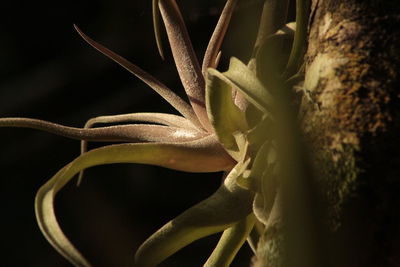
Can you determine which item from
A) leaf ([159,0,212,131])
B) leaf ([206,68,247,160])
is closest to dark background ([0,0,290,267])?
leaf ([159,0,212,131])

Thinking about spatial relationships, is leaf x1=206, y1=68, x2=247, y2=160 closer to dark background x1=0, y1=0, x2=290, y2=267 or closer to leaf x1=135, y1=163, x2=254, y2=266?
leaf x1=135, y1=163, x2=254, y2=266

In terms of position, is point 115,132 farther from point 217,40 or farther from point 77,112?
point 77,112

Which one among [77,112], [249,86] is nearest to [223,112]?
[249,86]

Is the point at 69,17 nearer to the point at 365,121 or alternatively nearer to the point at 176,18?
the point at 176,18

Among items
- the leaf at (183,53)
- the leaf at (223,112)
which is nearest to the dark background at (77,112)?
the leaf at (183,53)

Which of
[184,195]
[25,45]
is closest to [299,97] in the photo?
[184,195]

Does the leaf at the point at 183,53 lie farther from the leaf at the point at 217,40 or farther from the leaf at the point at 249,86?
the leaf at the point at 249,86

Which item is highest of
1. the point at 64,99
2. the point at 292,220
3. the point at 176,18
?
the point at 176,18
